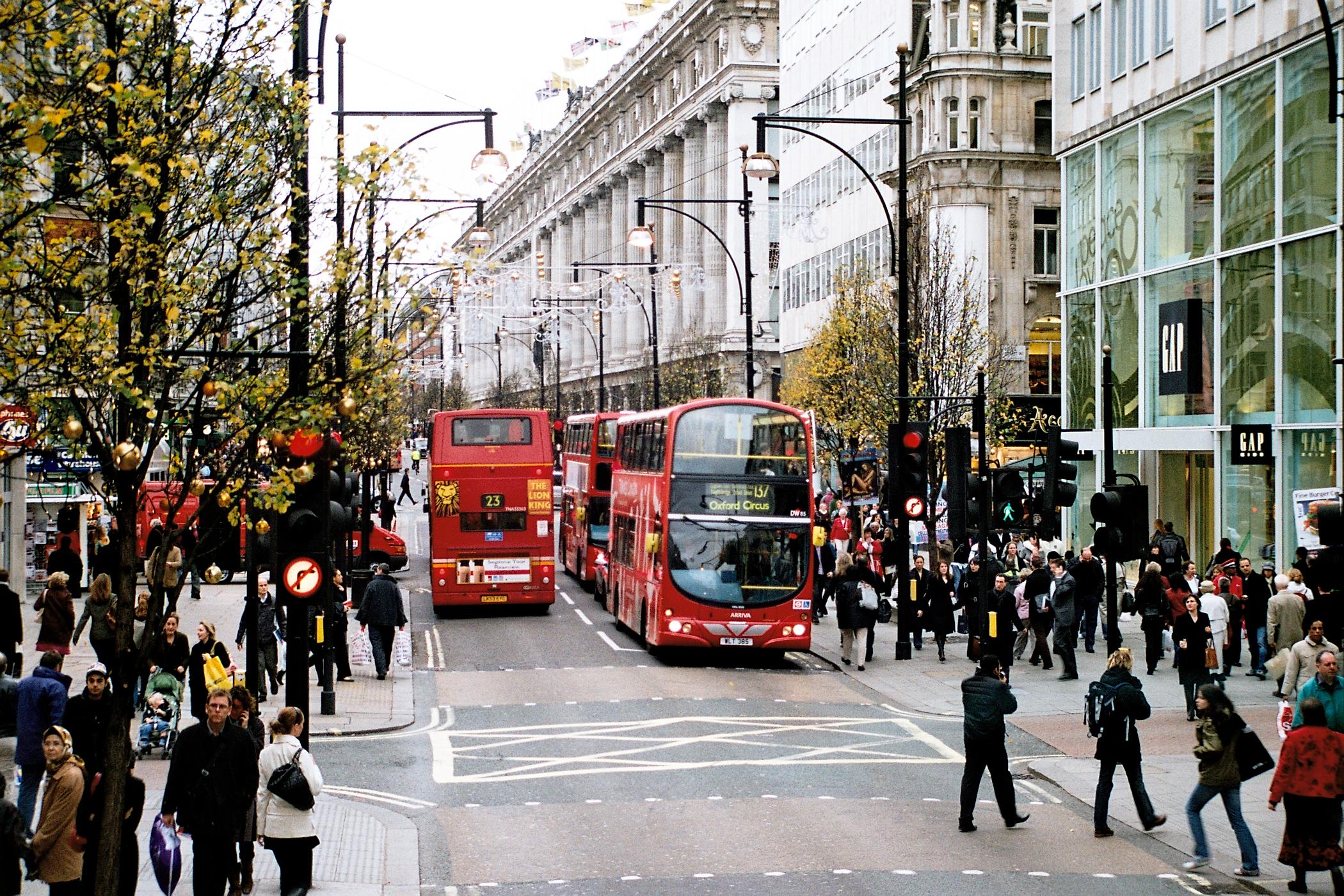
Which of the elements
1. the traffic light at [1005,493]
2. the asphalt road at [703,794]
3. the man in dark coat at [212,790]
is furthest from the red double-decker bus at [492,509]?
the man in dark coat at [212,790]

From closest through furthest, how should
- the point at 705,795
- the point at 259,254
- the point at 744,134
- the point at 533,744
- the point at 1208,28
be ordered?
the point at 259,254 < the point at 705,795 < the point at 533,744 < the point at 1208,28 < the point at 744,134

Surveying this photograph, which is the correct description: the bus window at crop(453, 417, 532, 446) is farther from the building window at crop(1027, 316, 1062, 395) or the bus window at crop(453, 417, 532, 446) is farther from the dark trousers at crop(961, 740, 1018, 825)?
the building window at crop(1027, 316, 1062, 395)

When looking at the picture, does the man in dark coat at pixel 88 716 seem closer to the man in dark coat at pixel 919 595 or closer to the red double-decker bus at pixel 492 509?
the man in dark coat at pixel 919 595

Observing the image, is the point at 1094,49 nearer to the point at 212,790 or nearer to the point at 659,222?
the point at 212,790

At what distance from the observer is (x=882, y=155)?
59938 mm

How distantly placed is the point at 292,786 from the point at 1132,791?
729 cm

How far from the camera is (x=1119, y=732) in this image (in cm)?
1447

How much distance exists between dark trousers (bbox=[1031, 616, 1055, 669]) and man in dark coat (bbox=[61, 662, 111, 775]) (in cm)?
1567

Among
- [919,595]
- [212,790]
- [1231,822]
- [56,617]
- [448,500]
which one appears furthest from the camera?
[448,500]

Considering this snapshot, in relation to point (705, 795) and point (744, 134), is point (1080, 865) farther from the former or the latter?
point (744, 134)

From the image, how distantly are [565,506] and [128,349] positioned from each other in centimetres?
3435

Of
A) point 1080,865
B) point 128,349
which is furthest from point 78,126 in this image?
point 1080,865

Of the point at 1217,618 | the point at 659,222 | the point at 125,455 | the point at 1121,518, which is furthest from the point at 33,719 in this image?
the point at 659,222

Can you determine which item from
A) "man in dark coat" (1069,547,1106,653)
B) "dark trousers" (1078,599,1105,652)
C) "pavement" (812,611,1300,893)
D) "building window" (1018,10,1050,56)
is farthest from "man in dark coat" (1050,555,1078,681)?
"building window" (1018,10,1050,56)
